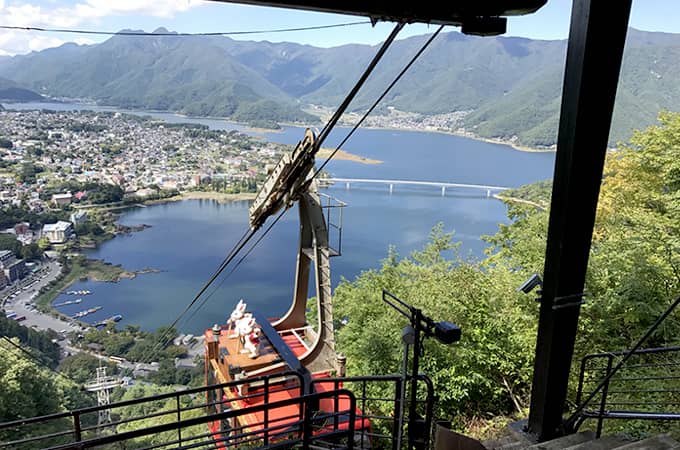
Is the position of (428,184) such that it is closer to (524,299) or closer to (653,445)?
(524,299)

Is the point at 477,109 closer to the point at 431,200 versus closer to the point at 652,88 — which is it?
the point at 431,200

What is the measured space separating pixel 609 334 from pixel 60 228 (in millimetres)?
27903

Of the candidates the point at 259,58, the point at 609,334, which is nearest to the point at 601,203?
the point at 609,334

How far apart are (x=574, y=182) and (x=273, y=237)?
3133cm

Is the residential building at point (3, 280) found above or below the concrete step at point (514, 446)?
below

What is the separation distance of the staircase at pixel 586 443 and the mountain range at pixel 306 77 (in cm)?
3560

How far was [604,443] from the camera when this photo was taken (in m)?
2.51

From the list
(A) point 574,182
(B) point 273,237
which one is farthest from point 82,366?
(B) point 273,237

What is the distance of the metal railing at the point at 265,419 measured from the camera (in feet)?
6.90

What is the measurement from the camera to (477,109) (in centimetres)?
6688

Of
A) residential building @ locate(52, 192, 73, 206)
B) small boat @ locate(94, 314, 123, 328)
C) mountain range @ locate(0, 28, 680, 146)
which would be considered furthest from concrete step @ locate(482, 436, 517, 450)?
mountain range @ locate(0, 28, 680, 146)

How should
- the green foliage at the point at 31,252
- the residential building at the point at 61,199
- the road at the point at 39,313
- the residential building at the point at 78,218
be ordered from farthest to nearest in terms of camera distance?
1. the residential building at the point at 61,199
2. the residential building at the point at 78,218
3. the green foliage at the point at 31,252
4. the road at the point at 39,313

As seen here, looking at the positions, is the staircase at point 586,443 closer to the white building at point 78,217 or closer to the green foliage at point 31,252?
the green foliage at point 31,252

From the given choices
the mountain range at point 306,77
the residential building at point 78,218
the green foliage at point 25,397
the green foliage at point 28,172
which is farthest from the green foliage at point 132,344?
the mountain range at point 306,77
